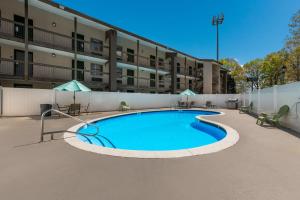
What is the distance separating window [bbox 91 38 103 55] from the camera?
19625mm

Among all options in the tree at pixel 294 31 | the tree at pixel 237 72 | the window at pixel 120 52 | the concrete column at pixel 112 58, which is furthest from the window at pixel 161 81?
the tree at pixel 237 72

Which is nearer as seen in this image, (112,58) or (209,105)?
(112,58)

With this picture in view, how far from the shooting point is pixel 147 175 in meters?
3.21

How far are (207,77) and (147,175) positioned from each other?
32.8 metres

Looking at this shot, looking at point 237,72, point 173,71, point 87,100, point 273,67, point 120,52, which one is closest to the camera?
point 87,100

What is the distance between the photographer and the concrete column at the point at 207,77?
33281 mm

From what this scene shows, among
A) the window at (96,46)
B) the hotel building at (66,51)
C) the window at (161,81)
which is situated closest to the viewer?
the hotel building at (66,51)

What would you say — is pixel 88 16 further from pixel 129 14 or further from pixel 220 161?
pixel 220 161

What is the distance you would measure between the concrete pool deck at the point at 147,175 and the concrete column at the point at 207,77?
29.9 metres

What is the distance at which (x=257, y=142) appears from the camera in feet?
18.4

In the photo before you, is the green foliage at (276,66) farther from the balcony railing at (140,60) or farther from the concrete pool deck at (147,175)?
the concrete pool deck at (147,175)

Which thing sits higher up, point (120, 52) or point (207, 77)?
point (120, 52)

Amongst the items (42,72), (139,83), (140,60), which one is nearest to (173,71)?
(140,60)

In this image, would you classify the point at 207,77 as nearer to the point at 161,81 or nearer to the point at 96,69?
the point at 161,81
